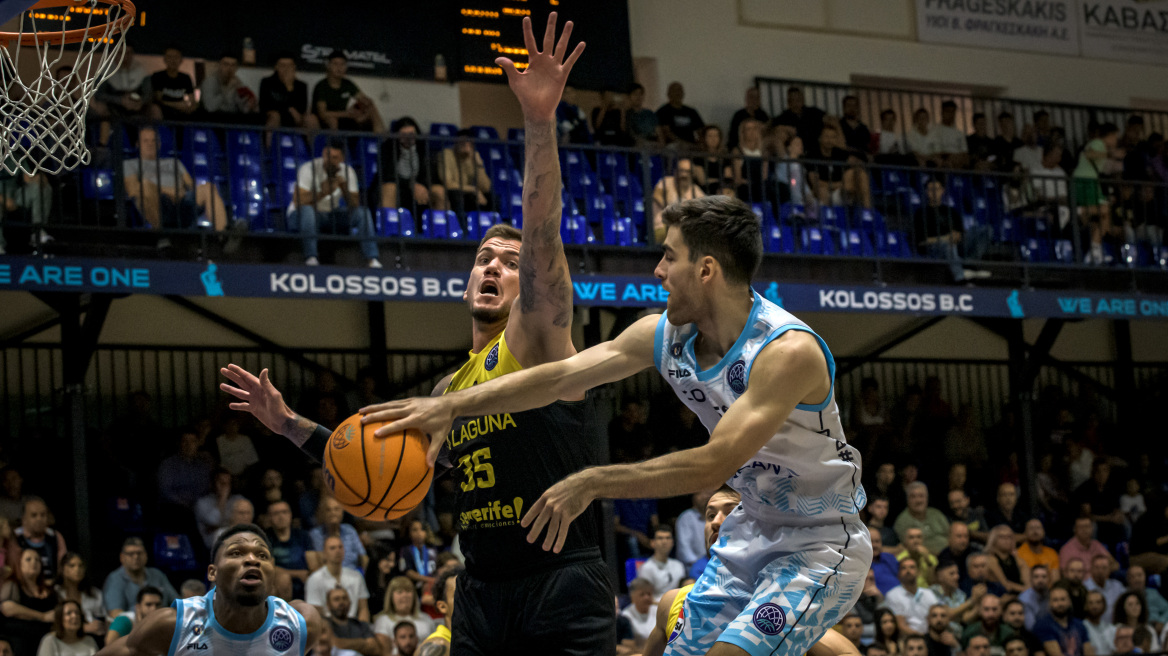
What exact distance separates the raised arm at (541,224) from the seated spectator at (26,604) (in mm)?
6042

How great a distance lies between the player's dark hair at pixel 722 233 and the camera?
13.0 feet

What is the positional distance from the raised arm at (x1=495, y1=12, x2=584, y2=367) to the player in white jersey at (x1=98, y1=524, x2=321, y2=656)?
2.54m

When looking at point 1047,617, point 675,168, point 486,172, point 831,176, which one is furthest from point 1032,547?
point 486,172

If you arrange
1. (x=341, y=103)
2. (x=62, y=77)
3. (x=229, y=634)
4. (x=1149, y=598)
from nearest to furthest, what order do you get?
(x=229, y=634)
(x=62, y=77)
(x=341, y=103)
(x=1149, y=598)

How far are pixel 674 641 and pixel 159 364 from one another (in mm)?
9912

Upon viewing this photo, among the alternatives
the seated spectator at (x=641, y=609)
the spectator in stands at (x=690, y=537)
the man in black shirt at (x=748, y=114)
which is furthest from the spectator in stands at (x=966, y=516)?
the man in black shirt at (x=748, y=114)

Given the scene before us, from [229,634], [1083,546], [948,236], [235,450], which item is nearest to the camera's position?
[229,634]

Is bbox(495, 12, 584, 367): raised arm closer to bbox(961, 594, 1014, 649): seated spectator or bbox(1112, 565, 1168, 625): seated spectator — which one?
bbox(961, 594, 1014, 649): seated spectator

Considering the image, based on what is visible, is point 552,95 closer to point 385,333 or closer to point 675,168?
point 675,168

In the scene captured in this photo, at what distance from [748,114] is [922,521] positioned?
4749mm

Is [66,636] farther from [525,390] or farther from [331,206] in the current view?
[525,390]

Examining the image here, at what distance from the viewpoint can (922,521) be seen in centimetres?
1240

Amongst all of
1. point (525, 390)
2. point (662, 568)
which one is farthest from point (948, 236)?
point (525, 390)

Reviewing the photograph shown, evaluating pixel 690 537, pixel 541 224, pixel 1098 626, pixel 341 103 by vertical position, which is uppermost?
pixel 341 103
